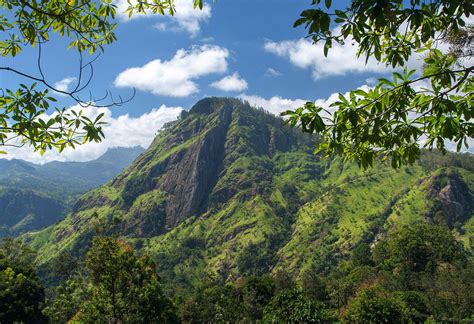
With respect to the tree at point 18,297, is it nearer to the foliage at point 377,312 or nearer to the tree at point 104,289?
the tree at point 104,289

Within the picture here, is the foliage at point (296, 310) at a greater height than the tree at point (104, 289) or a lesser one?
lesser

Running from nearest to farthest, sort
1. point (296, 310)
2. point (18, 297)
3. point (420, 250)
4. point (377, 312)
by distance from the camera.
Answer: point (296, 310), point (377, 312), point (18, 297), point (420, 250)

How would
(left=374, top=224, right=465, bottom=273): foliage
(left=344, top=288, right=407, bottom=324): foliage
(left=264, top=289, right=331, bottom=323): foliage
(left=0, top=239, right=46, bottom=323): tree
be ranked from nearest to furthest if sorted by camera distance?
(left=264, top=289, right=331, bottom=323): foliage < (left=0, top=239, right=46, bottom=323): tree < (left=344, top=288, right=407, bottom=324): foliage < (left=374, top=224, right=465, bottom=273): foliage

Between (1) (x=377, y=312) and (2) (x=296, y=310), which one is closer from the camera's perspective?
(2) (x=296, y=310)

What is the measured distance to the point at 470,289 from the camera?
6538 cm

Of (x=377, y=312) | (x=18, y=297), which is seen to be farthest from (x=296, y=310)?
(x=18, y=297)

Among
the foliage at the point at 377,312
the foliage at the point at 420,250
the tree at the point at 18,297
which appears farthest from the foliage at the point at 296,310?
the foliage at the point at 420,250

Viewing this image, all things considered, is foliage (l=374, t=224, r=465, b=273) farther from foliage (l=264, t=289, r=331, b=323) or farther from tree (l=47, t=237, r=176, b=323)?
tree (l=47, t=237, r=176, b=323)

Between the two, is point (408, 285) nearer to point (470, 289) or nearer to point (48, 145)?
point (470, 289)

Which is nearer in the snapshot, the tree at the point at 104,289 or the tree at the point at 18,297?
the tree at the point at 104,289

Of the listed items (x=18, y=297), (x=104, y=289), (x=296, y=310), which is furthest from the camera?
(x=18, y=297)

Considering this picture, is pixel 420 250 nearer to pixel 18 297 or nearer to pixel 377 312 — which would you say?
pixel 377 312

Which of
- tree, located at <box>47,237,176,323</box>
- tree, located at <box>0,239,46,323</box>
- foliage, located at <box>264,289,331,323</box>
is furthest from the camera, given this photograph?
tree, located at <box>0,239,46,323</box>

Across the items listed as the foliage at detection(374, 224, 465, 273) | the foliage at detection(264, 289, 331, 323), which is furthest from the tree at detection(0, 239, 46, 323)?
the foliage at detection(374, 224, 465, 273)
